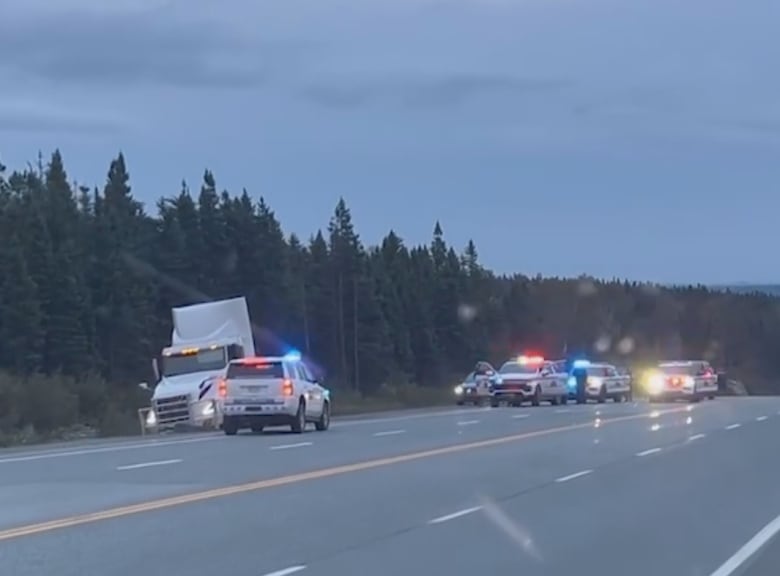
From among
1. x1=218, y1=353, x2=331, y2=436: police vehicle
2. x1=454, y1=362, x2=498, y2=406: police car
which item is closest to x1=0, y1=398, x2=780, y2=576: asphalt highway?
x1=218, y1=353, x2=331, y2=436: police vehicle

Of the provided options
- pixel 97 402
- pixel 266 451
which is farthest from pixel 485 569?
pixel 97 402

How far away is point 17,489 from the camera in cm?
2247

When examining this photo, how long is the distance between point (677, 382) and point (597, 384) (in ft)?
21.5

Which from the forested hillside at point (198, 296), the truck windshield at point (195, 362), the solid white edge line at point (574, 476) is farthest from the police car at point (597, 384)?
the solid white edge line at point (574, 476)

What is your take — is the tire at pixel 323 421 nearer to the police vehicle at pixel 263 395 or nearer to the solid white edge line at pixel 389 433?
the police vehicle at pixel 263 395

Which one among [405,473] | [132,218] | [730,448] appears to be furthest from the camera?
[132,218]

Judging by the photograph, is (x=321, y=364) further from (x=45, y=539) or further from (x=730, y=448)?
(x=45, y=539)

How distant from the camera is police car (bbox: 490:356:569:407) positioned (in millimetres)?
64375

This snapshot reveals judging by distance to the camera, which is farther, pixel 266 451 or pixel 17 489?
pixel 266 451

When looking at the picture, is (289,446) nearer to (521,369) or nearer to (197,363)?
(197,363)

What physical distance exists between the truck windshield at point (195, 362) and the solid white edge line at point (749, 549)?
26.9m

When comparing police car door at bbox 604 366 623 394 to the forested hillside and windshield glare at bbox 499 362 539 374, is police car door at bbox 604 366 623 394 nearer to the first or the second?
windshield glare at bbox 499 362 539 374

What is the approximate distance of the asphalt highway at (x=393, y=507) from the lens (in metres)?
15.2

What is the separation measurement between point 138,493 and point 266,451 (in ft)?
29.9
